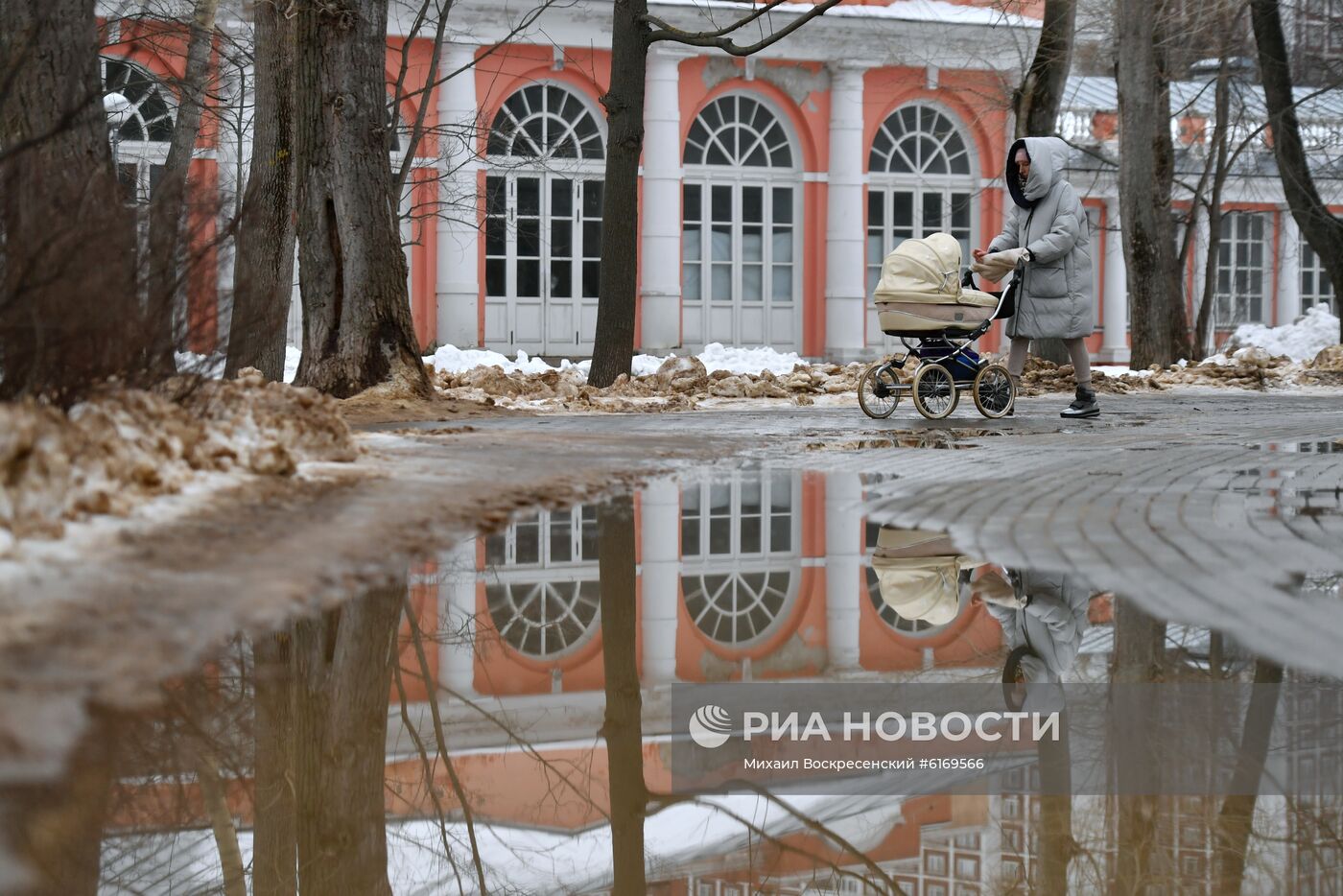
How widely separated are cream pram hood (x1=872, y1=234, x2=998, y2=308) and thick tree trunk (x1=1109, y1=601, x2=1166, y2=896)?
849 cm

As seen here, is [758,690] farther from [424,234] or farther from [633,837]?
[424,234]

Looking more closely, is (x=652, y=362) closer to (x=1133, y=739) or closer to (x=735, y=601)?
(x=735, y=601)

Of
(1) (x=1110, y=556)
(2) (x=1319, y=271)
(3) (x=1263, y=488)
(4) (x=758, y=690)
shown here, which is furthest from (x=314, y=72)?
(2) (x=1319, y=271)

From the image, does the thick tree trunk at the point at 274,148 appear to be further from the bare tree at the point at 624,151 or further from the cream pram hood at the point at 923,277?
the cream pram hood at the point at 923,277

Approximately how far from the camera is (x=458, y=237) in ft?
86.0

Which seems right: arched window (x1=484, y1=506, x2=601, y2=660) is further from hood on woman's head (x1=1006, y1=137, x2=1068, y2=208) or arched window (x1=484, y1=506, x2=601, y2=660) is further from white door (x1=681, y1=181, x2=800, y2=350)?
white door (x1=681, y1=181, x2=800, y2=350)

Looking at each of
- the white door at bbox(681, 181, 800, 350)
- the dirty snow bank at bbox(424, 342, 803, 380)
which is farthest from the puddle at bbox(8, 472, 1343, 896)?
the white door at bbox(681, 181, 800, 350)

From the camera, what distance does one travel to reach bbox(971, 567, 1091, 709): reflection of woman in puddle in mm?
3420

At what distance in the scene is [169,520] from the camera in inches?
194

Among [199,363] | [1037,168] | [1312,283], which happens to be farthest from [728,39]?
[1312,283]

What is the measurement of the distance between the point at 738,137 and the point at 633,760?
86.2ft

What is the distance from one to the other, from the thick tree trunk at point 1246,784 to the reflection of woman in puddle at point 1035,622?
1.30 feet

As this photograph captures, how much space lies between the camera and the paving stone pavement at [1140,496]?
4125 mm

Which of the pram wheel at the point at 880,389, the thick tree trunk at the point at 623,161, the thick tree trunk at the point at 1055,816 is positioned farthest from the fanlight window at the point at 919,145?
the thick tree trunk at the point at 1055,816
